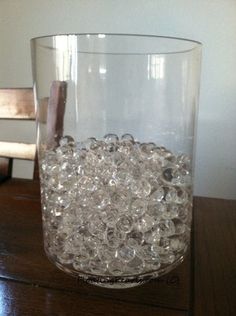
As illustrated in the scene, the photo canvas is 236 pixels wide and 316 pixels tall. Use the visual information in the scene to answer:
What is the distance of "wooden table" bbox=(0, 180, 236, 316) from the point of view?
0.37 metres

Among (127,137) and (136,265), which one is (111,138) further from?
(136,265)

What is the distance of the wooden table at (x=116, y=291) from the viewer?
375mm

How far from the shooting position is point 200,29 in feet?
3.96

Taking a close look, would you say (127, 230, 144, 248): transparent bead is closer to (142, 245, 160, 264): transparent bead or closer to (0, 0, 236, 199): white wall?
(142, 245, 160, 264): transparent bead

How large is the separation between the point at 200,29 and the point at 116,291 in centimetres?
107

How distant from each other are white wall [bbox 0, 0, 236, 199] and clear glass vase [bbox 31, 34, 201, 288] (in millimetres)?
804

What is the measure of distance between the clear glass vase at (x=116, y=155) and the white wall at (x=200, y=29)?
804 millimetres

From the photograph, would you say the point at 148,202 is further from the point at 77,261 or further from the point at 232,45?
the point at 232,45

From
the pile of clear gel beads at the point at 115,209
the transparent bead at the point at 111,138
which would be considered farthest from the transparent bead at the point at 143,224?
the transparent bead at the point at 111,138

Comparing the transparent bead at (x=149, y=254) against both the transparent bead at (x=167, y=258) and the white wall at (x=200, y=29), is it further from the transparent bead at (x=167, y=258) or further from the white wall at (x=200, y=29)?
the white wall at (x=200, y=29)

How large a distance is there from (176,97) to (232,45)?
868 millimetres

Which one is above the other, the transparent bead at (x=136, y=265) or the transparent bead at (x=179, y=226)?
the transparent bead at (x=179, y=226)

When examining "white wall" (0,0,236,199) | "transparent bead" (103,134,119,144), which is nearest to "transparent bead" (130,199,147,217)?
"transparent bead" (103,134,119,144)

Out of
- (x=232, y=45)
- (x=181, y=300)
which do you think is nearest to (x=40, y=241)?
(x=181, y=300)
